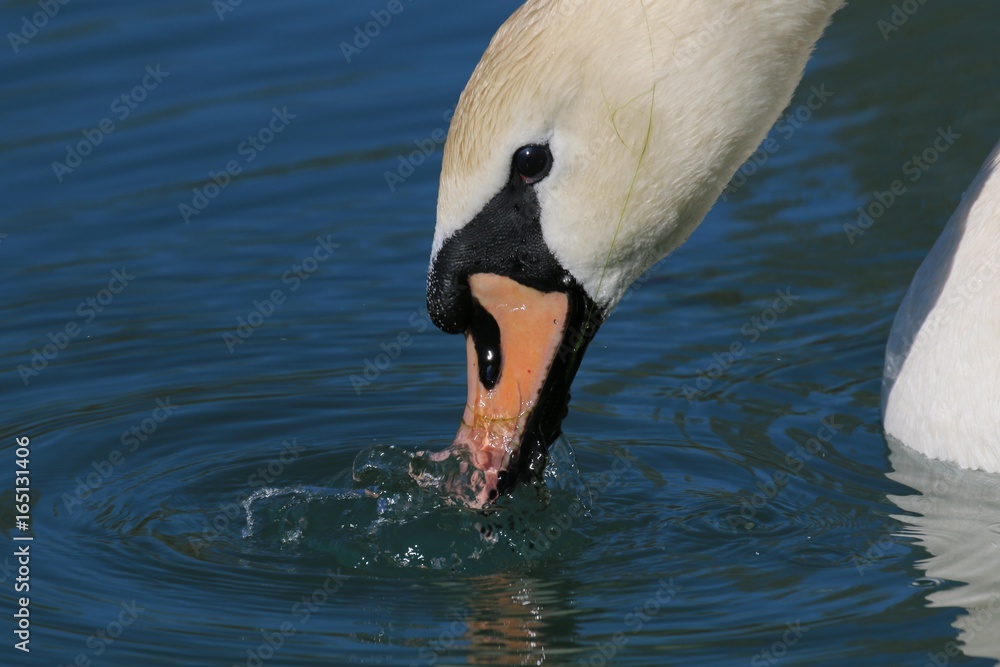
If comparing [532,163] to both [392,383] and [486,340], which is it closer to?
[486,340]

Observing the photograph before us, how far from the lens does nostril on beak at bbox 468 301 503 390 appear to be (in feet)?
19.1

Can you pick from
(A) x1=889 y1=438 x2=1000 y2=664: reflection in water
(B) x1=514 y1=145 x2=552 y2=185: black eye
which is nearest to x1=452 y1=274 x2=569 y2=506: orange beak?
(B) x1=514 y1=145 x2=552 y2=185: black eye

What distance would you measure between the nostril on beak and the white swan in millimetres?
1626

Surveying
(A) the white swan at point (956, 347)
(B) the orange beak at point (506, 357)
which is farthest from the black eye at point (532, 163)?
(A) the white swan at point (956, 347)

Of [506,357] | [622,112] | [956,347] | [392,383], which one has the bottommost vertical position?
[392,383]

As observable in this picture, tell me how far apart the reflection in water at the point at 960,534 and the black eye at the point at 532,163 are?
1682 millimetres

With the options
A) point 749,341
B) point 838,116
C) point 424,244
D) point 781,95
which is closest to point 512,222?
point 781,95

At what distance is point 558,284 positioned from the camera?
580 cm

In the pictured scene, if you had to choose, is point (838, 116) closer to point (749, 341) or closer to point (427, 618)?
point (749, 341)

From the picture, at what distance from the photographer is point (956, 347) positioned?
6.40 meters

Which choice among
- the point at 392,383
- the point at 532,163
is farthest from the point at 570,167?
the point at 392,383

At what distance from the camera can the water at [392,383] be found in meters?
5.57

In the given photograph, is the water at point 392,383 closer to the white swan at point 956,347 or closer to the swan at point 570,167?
the white swan at point 956,347

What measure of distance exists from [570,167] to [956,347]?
1615 mm
